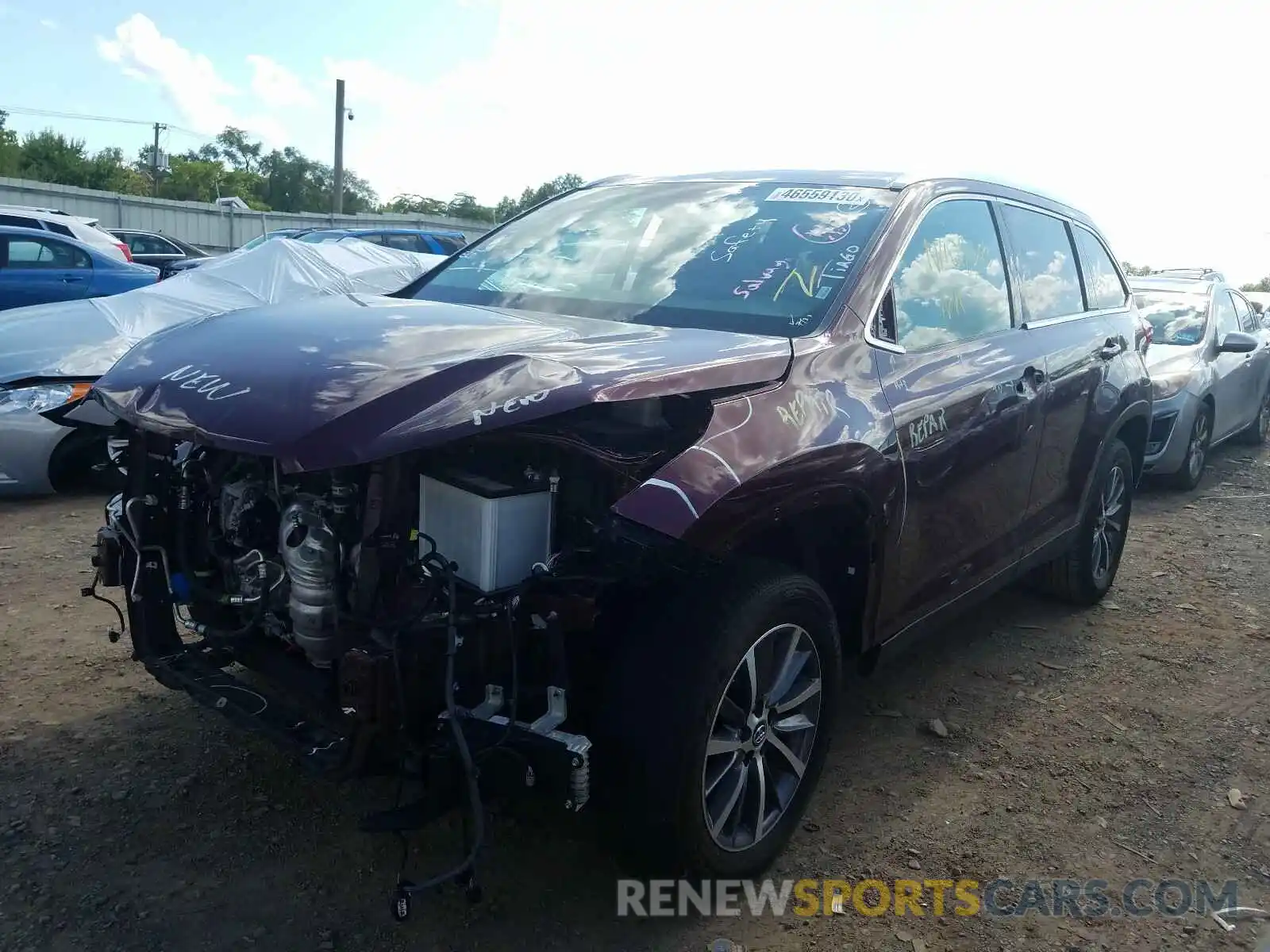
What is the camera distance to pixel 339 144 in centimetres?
3459

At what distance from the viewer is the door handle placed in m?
4.62

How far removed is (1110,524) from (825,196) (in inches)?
104

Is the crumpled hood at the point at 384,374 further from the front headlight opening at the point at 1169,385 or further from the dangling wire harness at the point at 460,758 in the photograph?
the front headlight opening at the point at 1169,385

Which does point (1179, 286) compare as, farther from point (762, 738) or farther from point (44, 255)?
point (44, 255)

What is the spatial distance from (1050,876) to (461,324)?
2306 millimetres

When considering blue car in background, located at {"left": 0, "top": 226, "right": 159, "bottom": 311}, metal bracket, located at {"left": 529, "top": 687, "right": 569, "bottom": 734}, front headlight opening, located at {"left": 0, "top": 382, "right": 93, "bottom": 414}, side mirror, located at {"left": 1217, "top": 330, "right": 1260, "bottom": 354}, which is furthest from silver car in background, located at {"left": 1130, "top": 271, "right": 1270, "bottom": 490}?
blue car in background, located at {"left": 0, "top": 226, "right": 159, "bottom": 311}

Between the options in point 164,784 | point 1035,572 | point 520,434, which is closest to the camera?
point 520,434

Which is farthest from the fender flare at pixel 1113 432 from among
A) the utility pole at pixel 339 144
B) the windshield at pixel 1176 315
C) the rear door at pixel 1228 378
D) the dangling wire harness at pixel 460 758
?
Result: the utility pole at pixel 339 144

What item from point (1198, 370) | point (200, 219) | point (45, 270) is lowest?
→ point (1198, 370)

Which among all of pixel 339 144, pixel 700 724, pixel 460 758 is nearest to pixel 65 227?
pixel 460 758

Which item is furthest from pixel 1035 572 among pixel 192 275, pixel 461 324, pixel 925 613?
pixel 192 275

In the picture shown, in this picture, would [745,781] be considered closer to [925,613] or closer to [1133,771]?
[925,613]

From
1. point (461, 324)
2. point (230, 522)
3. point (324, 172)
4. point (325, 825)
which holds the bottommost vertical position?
point (325, 825)

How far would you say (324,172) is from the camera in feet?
205
